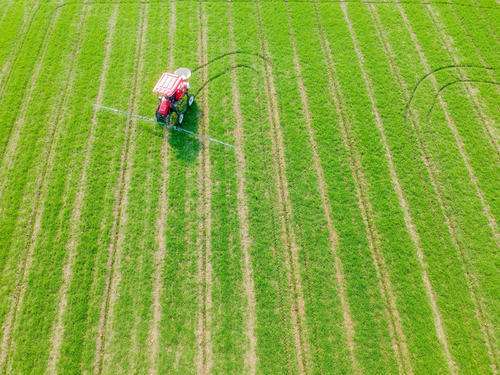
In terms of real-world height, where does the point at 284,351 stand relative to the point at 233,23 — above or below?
below

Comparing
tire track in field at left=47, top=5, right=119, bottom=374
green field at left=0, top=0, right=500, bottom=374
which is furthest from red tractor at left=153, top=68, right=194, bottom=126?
tire track in field at left=47, top=5, right=119, bottom=374

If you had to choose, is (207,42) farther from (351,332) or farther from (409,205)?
(351,332)

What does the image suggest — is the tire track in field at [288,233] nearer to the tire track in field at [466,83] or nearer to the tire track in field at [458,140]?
the tire track in field at [458,140]

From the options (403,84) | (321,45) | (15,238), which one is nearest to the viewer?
(15,238)

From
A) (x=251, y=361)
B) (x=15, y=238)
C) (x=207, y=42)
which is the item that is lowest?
(x=251, y=361)

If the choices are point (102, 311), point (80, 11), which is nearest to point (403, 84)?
point (102, 311)

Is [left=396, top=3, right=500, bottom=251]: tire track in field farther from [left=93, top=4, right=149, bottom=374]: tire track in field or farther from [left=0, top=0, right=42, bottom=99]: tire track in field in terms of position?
[left=0, top=0, right=42, bottom=99]: tire track in field

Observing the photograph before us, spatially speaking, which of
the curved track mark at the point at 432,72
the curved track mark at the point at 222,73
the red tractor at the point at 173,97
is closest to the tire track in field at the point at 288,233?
the curved track mark at the point at 222,73
